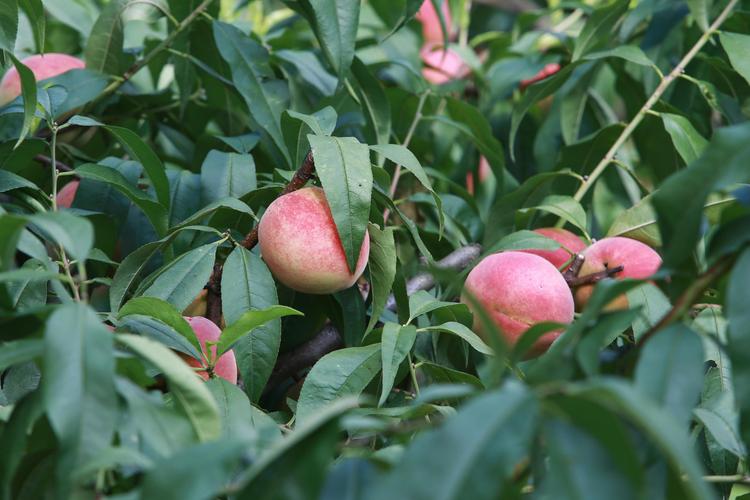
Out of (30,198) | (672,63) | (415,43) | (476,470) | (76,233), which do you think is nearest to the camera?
(476,470)

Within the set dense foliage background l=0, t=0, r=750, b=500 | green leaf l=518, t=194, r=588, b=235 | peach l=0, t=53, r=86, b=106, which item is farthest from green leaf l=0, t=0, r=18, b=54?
green leaf l=518, t=194, r=588, b=235

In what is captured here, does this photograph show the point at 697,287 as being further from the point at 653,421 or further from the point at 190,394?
the point at 190,394

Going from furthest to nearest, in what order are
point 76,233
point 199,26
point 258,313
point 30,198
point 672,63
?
1. point 672,63
2. point 199,26
3. point 30,198
4. point 258,313
5. point 76,233

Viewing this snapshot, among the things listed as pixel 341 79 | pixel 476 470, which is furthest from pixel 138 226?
pixel 476 470

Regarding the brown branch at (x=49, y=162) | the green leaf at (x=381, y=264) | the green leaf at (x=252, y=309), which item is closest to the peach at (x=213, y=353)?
the green leaf at (x=252, y=309)

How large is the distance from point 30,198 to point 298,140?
0.84 ft

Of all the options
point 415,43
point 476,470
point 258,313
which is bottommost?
point 415,43

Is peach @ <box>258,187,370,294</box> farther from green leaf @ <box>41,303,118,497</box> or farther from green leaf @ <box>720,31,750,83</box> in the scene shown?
green leaf @ <box>720,31,750,83</box>

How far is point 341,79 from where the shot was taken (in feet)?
3.34

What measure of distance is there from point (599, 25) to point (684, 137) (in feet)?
0.73

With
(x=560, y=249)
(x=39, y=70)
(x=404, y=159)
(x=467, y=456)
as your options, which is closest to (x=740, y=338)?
(x=467, y=456)

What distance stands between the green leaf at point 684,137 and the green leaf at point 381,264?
39 cm

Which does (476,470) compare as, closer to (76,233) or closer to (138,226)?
(76,233)

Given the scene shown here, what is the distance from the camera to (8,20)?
889mm
